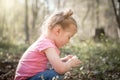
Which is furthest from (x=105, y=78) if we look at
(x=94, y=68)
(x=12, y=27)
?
(x=12, y=27)

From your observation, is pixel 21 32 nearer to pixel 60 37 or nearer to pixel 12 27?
pixel 12 27

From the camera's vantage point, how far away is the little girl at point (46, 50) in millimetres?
4395

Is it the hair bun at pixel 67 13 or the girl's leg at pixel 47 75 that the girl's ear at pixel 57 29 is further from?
the girl's leg at pixel 47 75

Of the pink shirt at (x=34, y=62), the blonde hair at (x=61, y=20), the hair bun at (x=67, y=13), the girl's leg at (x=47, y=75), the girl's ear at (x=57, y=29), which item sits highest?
the hair bun at (x=67, y=13)

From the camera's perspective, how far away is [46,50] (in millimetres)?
4359

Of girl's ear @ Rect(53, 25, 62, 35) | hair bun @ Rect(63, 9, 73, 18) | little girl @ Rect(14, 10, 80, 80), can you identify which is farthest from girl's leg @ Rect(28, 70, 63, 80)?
hair bun @ Rect(63, 9, 73, 18)

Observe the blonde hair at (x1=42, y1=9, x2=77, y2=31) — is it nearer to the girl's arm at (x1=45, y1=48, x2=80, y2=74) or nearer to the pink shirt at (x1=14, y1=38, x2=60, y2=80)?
the pink shirt at (x1=14, y1=38, x2=60, y2=80)

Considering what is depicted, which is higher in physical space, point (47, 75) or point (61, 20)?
point (61, 20)

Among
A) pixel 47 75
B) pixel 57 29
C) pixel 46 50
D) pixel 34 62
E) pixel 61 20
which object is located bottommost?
pixel 47 75

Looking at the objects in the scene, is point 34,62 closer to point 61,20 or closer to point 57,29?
point 57,29

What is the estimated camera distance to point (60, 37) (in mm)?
4488

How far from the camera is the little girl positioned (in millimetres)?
4395

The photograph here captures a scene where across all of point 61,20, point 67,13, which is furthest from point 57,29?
point 67,13

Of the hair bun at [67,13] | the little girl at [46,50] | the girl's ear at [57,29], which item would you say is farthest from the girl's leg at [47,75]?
the hair bun at [67,13]
